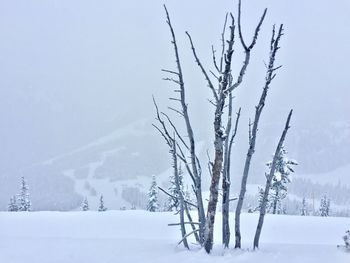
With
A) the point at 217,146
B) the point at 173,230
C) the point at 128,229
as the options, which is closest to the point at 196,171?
the point at 217,146

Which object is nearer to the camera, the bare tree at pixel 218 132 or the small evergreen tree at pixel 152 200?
the bare tree at pixel 218 132

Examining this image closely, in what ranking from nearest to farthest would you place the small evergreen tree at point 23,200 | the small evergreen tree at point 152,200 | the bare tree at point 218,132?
1. the bare tree at point 218,132
2. the small evergreen tree at point 152,200
3. the small evergreen tree at point 23,200

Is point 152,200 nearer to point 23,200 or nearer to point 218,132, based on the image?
point 23,200

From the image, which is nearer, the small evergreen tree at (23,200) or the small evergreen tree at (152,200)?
the small evergreen tree at (152,200)

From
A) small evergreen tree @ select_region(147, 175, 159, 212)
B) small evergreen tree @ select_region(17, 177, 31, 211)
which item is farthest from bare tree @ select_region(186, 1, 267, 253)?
small evergreen tree @ select_region(17, 177, 31, 211)

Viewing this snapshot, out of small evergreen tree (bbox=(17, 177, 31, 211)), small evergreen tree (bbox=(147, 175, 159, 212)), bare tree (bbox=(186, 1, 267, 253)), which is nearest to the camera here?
bare tree (bbox=(186, 1, 267, 253))

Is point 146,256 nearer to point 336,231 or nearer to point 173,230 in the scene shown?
point 173,230

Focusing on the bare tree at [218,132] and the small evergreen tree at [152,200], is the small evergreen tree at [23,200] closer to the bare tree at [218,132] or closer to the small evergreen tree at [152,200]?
the small evergreen tree at [152,200]

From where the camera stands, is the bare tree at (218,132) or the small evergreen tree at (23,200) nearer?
the bare tree at (218,132)

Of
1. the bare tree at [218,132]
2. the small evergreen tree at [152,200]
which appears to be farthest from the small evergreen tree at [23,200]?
the bare tree at [218,132]

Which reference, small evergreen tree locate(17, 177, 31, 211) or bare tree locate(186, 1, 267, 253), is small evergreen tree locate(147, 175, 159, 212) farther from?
bare tree locate(186, 1, 267, 253)

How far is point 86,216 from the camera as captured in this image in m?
18.2

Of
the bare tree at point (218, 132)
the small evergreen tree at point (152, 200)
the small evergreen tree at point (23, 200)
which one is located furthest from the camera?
the small evergreen tree at point (23, 200)

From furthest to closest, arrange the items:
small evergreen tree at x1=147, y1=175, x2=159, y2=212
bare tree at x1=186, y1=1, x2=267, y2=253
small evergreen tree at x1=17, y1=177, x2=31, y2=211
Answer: small evergreen tree at x1=17, y1=177, x2=31, y2=211 → small evergreen tree at x1=147, y1=175, x2=159, y2=212 → bare tree at x1=186, y1=1, x2=267, y2=253
